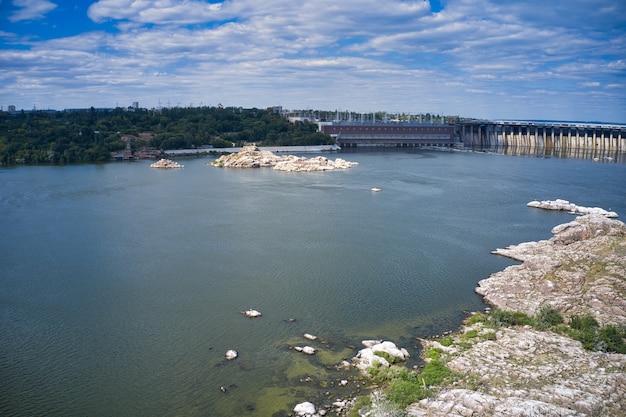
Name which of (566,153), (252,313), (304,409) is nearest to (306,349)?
(304,409)

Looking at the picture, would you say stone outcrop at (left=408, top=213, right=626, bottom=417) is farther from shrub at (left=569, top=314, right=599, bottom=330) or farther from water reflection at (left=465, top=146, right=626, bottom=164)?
water reflection at (left=465, top=146, right=626, bottom=164)

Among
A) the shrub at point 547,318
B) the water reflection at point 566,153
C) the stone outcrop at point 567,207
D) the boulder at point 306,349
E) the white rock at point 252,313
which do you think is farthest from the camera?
the water reflection at point 566,153

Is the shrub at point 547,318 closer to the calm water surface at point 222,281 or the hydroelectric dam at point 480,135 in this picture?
the calm water surface at point 222,281

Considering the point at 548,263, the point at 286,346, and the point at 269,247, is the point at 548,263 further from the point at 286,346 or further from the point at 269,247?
the point at 269,247

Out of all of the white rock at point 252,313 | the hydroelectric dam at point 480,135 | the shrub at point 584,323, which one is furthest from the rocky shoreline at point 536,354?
the hydroelectric dam at point 480,135

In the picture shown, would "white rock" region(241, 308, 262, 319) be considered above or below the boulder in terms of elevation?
above

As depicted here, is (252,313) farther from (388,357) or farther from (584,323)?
(584,323)

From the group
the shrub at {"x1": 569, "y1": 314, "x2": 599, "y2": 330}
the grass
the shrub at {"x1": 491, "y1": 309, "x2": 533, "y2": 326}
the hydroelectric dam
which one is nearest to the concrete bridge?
the hydroelectric dam
